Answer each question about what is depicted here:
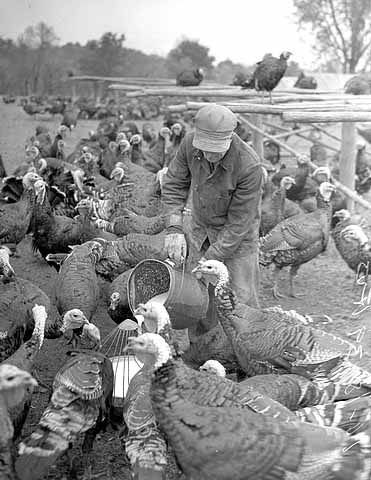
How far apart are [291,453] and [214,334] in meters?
1.83

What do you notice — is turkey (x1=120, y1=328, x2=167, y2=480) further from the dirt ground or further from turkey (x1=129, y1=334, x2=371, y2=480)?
the dirt ground

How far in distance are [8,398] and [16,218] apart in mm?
4710

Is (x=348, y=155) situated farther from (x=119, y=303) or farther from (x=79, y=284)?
(x=79, y=284)

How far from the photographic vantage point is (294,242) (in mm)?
6980

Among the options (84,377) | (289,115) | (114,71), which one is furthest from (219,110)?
(114,71)

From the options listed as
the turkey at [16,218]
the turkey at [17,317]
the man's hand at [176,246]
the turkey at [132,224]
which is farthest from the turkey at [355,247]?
Result: the turkey at [16,218]

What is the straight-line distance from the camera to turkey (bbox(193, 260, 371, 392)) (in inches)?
165

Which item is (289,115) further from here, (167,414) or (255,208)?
(167,414)

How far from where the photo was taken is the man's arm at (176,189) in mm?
4915

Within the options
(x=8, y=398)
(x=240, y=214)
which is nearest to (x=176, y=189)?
(x=240, y=214)

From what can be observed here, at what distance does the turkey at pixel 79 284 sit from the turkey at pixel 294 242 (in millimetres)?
1955

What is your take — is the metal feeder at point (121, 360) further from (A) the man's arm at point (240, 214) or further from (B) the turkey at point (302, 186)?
A: (B) the turkey at point (302, 186)

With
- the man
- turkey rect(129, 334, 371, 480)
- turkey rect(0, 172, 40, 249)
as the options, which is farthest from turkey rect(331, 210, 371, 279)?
turkey rect(129, 334, 371, 480)

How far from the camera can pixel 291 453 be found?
304 centimetres
